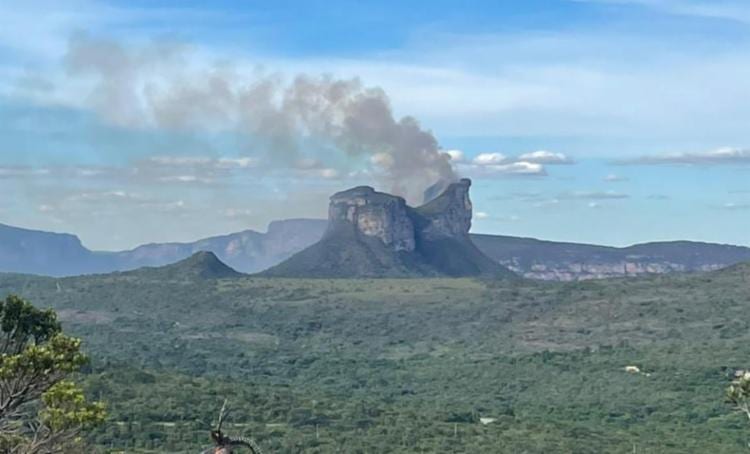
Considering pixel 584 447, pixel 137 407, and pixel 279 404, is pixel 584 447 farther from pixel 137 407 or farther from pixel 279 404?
pixel 137 407

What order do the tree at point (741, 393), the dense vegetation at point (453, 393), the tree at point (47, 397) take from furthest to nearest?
the dense vegetation at point (453, 393) < the tree at point (741, 393) < the tree at point (47, 397)

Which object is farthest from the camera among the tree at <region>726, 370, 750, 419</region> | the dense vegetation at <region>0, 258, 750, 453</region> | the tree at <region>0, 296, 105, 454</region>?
the dense vegetation at <region>0, 258, 750, 453</region>

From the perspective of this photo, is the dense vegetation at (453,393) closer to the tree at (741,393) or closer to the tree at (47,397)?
the tree at (47,397)

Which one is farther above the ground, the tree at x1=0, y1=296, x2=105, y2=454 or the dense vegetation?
the tree at x1=0, y1=296, x2=105, y2=454

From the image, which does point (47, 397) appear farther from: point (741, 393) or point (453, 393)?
point (453, 393)

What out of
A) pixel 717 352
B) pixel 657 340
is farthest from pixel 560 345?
pixel 717 352

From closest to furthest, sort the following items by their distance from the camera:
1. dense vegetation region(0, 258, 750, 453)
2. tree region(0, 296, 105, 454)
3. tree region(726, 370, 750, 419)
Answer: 1. tree region(0, 296, 105, 454)
2. tree region(726, 370, 750, 419)
3. dense vegetation region(0, 258, 750, 453)

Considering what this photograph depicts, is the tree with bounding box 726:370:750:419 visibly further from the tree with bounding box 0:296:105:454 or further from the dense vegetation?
the dense vegetation

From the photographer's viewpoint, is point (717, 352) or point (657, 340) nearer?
point (717, 352)

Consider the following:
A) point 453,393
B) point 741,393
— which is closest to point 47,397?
point 741,393

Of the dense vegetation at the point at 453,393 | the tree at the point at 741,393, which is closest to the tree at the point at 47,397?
the tree at the point at 741,393

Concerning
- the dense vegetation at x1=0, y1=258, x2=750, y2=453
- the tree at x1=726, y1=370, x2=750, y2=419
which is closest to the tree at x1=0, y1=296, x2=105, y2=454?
the tree at x1=726, y1=370, x2=750, y2=419
